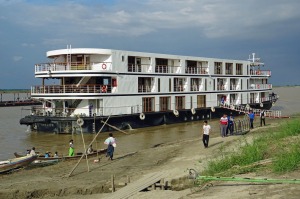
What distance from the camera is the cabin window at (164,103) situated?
32.7 metres

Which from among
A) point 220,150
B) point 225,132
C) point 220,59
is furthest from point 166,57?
point 220,150

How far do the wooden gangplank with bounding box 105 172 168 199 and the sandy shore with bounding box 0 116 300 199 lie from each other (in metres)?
0.29

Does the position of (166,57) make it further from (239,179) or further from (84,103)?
(239,179)

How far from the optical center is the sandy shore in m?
8.63

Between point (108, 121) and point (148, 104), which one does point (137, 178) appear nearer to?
point (108, 121)

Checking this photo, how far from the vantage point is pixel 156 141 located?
24500 mm

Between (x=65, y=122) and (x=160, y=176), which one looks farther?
(x=65, y=122)

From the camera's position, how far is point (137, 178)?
40.5 ft

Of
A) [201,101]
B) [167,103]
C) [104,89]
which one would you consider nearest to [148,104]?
[167,103]

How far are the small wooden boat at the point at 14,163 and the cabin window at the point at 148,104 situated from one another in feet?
52.3

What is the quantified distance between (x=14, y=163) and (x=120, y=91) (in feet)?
47.3

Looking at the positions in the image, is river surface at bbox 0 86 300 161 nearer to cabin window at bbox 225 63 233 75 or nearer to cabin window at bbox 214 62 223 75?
cabin window at bbox 214 62 223 75

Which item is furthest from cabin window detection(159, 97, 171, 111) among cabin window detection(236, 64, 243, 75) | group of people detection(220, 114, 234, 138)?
cabin window detection(236, 64, 243, 75)

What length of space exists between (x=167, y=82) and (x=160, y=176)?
2180 centimetres
